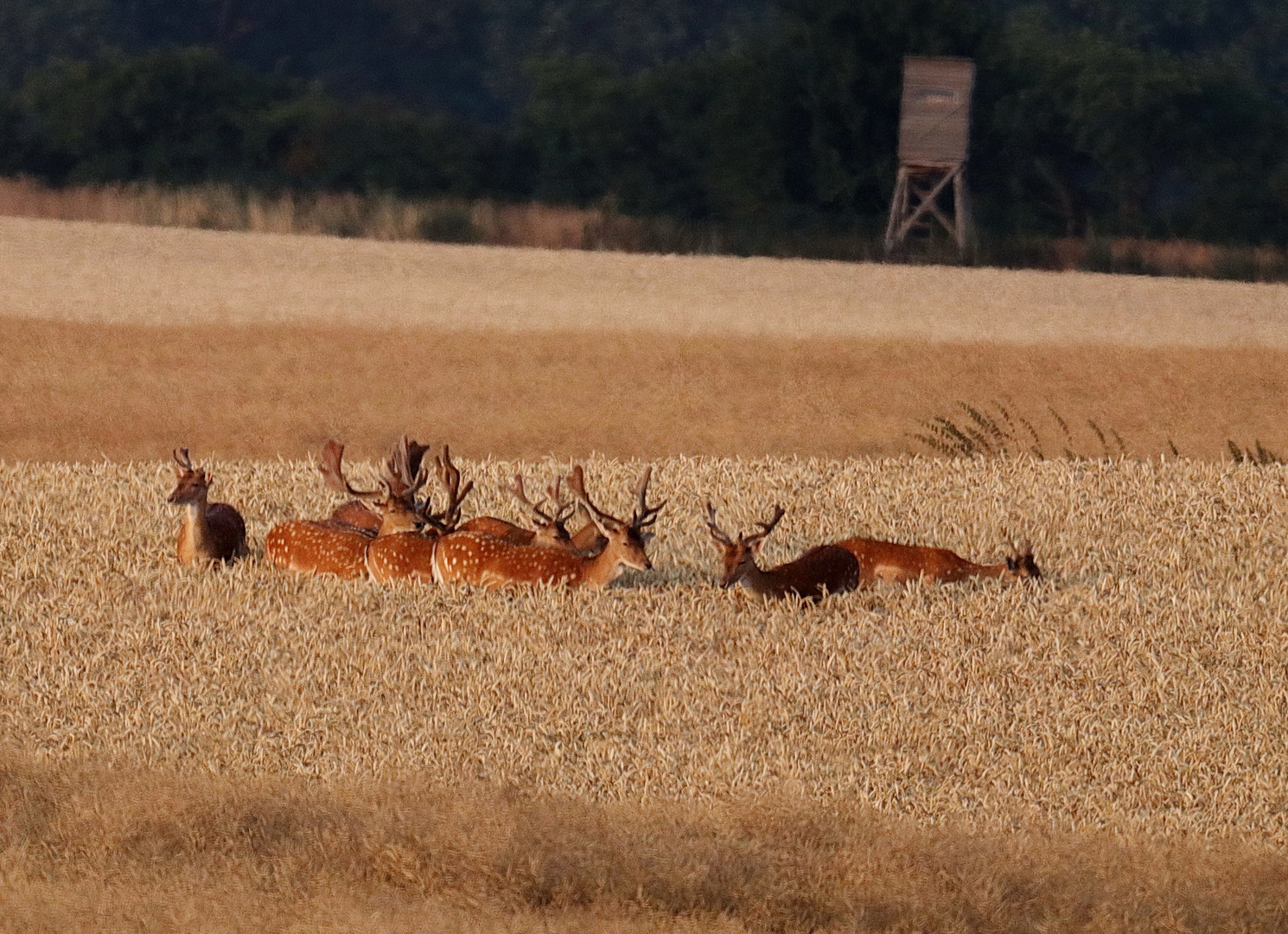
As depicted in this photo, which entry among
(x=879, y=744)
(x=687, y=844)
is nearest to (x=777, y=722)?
(x=879, y=744)

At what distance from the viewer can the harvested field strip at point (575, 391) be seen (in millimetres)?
12250

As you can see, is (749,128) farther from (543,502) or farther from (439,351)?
(543,502)

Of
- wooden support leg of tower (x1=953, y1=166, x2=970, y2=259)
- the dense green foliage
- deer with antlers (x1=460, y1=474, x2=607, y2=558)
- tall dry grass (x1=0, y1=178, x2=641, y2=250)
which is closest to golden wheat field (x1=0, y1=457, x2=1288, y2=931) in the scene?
deer with antlers (x1=460, y1=474, x2=607, y2=558)

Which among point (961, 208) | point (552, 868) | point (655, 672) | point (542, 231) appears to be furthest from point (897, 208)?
point (552, 868)

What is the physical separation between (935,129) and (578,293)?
29.9 feet

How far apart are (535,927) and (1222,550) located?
514 centimetres

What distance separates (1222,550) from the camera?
28.9 feet

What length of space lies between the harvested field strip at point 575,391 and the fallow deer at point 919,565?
156 inches

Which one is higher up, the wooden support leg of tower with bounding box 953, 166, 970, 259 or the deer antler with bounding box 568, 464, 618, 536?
the wooden support leg of tower with bounding box 953, 166, 970, 259

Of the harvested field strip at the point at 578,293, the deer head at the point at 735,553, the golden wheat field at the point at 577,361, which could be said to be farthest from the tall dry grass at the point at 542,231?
the deer head at the point at 735,553

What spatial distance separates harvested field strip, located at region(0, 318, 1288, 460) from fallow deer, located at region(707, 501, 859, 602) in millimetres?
4116

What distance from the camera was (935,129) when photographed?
25.7m

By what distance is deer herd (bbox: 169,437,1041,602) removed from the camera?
755 centimetres

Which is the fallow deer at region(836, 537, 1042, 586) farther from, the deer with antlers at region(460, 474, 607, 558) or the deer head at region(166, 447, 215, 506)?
the deer head at region(166, 447, 215, 506)
